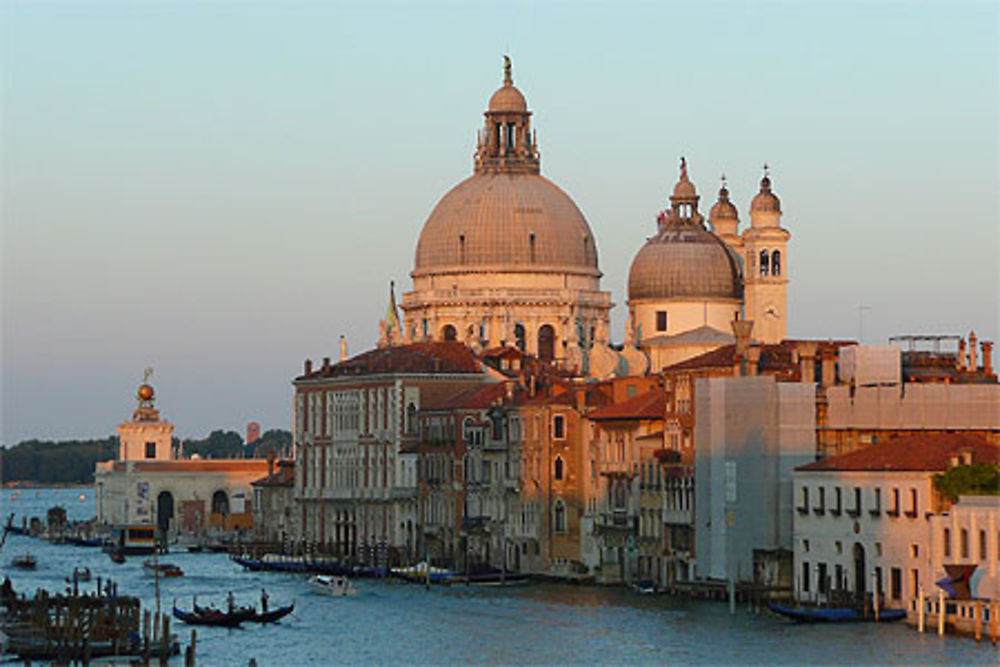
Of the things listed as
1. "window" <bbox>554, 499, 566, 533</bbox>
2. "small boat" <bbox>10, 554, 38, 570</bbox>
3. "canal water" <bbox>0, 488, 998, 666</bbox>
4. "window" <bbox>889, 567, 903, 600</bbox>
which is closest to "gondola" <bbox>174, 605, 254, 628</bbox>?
"canal water" <bbox>0, 488, 998, 666</bbox>

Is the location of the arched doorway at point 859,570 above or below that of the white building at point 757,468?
below

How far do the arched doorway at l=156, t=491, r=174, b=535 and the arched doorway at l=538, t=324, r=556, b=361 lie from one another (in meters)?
27.3

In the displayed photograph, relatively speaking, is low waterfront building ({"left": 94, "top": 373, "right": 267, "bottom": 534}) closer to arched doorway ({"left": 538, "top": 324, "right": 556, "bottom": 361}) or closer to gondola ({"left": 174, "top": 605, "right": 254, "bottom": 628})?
arched doorway ({"left": 538, "top": 324, "right": 556, "bottom": 361})

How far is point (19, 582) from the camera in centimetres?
9575

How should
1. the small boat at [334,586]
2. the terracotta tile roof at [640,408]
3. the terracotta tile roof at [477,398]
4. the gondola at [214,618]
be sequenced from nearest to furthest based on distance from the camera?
the gondola at [214,618] → the terracotta tile roof at [640,408] → the small boat at [334,586] → the terracotta tile roof at [477,398]

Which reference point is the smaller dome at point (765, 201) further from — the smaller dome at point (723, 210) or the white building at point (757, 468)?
the white building at point (757, 468)

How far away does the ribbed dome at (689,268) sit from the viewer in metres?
111

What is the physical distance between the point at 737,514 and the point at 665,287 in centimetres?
3588

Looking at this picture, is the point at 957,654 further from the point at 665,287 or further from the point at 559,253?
the point at 559,253

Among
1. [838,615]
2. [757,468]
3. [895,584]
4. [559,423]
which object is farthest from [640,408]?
[838,615]

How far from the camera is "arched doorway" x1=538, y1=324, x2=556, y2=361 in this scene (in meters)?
121

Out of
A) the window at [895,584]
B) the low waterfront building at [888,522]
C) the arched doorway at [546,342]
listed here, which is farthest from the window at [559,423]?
the arched doorway at [546,342]

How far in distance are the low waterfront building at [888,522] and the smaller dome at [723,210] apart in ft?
147

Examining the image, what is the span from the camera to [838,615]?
67.9 meters
